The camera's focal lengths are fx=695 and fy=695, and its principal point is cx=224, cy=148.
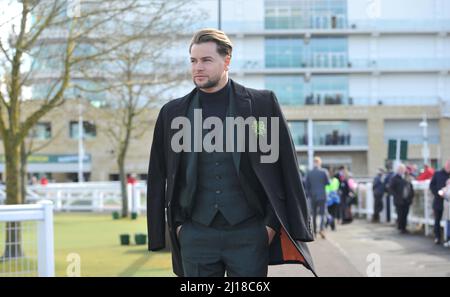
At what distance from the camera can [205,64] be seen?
3.63 m

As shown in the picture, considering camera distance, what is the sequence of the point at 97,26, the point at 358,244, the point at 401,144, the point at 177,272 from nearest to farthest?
the point at 177,272 < the point at 97,26 < the point at 358,244 < the point at 401,144

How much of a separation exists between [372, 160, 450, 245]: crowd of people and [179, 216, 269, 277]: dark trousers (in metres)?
10.0

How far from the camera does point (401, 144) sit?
71.2 ft

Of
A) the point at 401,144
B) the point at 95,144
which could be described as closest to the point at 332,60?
the point at 95,144

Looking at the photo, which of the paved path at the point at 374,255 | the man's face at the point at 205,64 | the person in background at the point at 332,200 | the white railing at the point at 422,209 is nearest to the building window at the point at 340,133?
the white railing at the point at 422,209

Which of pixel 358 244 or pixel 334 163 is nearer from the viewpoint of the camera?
pixel 358 244

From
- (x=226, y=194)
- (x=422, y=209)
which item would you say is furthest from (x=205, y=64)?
(x=422, y=209)

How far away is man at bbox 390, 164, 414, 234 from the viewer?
16672mm

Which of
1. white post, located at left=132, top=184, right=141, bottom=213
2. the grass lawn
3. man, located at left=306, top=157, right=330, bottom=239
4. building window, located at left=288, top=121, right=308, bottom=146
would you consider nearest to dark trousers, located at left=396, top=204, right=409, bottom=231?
man, located at left=306, top=157, right=330, bottom=239

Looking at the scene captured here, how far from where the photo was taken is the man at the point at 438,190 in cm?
1350

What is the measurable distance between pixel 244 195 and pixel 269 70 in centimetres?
5426
